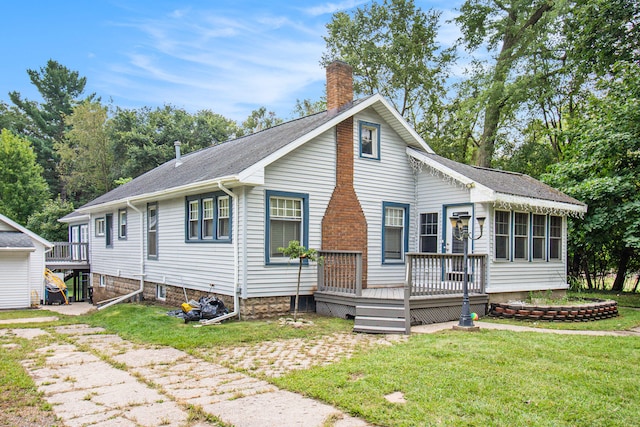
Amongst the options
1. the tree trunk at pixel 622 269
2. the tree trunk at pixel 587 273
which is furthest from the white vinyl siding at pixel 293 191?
the tree trunk at pixel 587 273

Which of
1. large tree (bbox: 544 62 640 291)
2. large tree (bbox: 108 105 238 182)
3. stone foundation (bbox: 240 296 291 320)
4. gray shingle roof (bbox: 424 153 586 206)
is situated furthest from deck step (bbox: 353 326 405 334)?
large tree (bbox: 108 105 238 182)

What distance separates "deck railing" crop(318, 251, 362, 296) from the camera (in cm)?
1085

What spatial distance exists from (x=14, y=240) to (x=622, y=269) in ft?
74.0

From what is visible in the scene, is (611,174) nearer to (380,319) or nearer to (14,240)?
(380,319)

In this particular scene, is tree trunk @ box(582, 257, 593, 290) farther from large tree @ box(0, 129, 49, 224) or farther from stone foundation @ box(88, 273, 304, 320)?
large tree @ box(0, 129, 49, 224)

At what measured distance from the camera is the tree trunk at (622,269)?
17495mm

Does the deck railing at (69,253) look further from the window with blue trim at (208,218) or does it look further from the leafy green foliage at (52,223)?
the window with blue trim at (208,218)

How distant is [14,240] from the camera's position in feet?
57.6

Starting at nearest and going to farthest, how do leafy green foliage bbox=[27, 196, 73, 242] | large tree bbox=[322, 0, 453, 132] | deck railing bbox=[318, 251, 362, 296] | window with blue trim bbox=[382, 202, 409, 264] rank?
deck railing bbox=[318, 251, 362, 296] → window with blue trim bbox=[382, 202, 409, 264] → large tree bbox=[322, 0, 453, 132] → leafy green foliage bbox=[27, 196, 73, 242]

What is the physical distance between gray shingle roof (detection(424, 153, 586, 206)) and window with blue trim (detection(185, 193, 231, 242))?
18.8 ft

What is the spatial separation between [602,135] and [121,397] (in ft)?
54.5

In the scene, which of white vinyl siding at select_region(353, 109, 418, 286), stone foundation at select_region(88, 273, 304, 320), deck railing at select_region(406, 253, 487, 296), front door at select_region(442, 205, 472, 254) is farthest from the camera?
white vinyl siding at select_region(353, 109, 418, 286)

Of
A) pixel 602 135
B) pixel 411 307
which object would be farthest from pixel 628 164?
pixel 411 307

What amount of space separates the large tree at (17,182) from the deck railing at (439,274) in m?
36.2
